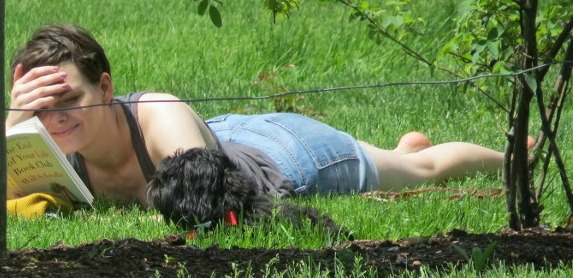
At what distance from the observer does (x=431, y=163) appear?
595 cm

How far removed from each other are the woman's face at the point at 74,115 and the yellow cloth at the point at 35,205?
0.25m

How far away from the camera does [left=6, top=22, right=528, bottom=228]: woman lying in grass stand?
494cm

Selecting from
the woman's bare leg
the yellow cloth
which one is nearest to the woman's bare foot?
the woman's bare leg

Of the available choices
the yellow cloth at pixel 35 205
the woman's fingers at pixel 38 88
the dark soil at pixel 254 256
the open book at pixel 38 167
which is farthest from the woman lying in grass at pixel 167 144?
the dark soil at pixel 254 256

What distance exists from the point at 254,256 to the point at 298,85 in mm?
5311

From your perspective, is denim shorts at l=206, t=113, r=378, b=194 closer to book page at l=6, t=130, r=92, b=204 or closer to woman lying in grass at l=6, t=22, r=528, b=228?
woman lying in grass at l=6, t=22, r=528, b=228

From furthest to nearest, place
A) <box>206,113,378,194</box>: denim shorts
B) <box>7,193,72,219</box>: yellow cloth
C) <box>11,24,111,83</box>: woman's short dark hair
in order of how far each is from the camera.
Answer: <box>206,113,378,194</box>: denim shorts < <box>11,24,111,83</box>: woman's short dark hair < <box>7,193,72,219</box>: yellow cloth

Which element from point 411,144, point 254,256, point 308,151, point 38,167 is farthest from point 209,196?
point 411,144

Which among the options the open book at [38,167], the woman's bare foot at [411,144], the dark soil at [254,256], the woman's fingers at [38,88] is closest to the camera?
the dark soil at [254,256]

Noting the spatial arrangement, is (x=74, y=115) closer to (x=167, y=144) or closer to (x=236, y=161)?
(x=167, y=144)

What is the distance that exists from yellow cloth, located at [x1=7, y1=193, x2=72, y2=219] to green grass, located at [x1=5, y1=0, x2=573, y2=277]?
0.11 m

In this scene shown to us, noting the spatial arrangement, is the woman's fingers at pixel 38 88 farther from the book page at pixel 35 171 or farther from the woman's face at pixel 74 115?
the book page at pixel 35 171

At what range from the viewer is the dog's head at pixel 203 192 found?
→ 4.25 m

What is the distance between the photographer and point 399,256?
3.59 metres
